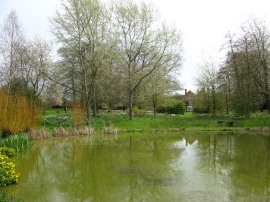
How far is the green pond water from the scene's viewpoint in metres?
8.33

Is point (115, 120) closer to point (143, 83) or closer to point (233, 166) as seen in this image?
point (143, 83)

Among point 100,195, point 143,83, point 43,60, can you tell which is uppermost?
point 43,60

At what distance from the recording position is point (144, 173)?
10.9 meters

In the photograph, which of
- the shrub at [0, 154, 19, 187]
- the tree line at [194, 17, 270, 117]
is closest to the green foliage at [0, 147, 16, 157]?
the shrub at [0, 154, 19, 187]

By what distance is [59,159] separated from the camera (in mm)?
14148

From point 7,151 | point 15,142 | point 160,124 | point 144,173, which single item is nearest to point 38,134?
point 15,142

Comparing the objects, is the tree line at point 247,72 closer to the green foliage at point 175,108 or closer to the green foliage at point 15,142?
the green foliage at point 175,108

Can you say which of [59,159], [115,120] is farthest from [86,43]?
[59,159]

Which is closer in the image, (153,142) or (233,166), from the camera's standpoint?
(233,166)

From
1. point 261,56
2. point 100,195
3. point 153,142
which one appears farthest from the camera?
A: point 261,56

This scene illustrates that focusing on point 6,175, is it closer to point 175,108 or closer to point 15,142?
point 15,142

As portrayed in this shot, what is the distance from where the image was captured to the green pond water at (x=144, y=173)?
8.33 m

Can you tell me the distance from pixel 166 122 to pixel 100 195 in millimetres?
21484

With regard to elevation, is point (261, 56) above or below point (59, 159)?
above
